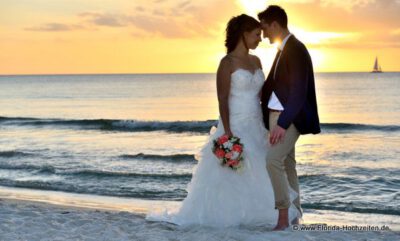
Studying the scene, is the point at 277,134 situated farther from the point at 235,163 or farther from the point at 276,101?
the point at 235,163

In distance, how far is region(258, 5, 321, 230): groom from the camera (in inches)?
225

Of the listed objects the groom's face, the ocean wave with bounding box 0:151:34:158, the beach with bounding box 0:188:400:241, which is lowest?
the beach with bounding box 0:188:400:241

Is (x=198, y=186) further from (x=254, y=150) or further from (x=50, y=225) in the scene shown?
(x=50, y=225)

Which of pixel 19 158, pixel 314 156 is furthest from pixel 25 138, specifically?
pixel 314 156

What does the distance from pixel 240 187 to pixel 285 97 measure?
1.35 meters

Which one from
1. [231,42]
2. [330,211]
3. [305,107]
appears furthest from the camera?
[330,211]

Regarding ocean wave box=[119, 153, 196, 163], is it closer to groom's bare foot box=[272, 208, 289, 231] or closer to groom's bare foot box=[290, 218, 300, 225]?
groom's bare foot box=[290, 218, 300, 225]

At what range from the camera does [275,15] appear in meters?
5.79

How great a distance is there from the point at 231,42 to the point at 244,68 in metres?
0.32

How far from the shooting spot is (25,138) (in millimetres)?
21406

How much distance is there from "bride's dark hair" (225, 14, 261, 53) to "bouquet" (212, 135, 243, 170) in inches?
39.9

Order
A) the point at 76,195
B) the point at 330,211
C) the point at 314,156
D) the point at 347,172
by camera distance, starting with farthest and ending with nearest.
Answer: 1. the point at 314,156
2. the point at 347,172
3. the point at 76,195
4. the point at 330,211

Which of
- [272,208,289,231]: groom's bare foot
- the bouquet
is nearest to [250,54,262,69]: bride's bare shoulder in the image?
the bouquet

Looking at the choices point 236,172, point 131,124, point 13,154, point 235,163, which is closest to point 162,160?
point 13,154
